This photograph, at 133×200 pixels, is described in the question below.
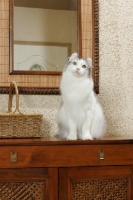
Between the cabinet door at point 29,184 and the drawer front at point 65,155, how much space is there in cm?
3

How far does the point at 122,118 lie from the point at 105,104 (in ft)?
0.43

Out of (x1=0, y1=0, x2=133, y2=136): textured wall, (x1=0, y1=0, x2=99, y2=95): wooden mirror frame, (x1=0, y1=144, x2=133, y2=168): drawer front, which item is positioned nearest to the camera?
(x1=0, y1=144, x2=133, y2=168): drawer front

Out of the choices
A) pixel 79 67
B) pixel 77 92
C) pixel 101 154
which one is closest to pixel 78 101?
pixel 77 92

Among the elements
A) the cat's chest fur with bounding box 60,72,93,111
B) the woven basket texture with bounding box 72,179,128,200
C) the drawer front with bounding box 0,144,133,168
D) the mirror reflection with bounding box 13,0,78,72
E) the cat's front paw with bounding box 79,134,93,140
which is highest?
the mirror reflection with bounding box 13,0,78,72

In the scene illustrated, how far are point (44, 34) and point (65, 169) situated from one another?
2.61ft

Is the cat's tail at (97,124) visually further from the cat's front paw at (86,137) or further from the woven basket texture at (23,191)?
the woven basket texture at (23,191)

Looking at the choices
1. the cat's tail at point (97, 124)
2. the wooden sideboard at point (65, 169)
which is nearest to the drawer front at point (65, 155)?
the wooden sideboard at point (65, 169)

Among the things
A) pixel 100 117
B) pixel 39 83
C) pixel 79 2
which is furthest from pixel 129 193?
pixel 79 2

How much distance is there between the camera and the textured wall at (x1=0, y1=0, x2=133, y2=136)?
6.27ft

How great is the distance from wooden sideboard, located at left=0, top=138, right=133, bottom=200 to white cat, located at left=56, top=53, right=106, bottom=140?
105 mm

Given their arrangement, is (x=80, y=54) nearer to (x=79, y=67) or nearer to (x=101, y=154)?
(x=79, y=67)

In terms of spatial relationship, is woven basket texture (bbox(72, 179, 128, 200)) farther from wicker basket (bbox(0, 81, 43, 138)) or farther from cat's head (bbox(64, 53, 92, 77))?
cat's head (bbox(64, 53, 92, 77))

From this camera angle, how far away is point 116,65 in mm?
1928

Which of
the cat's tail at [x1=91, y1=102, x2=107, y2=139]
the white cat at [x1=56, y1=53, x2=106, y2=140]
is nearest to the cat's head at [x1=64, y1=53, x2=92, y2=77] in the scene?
the white cat at [x1=56, y1=53, x2=106, y2=140]
